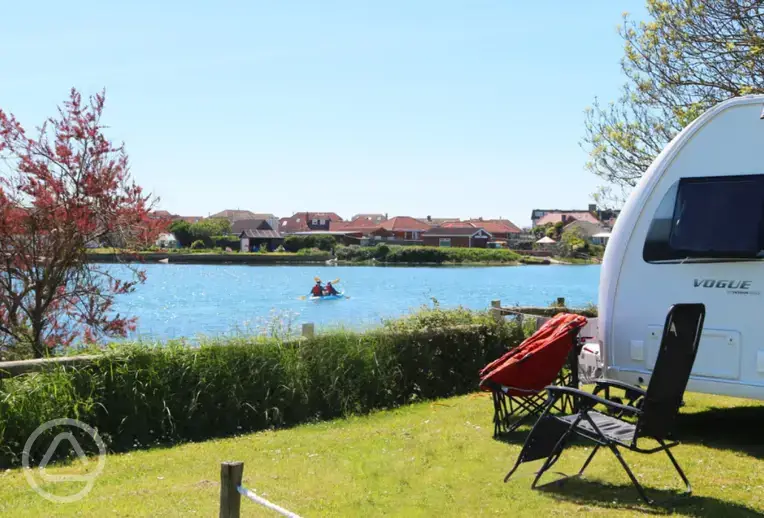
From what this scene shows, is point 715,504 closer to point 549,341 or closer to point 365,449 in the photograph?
point 549,341

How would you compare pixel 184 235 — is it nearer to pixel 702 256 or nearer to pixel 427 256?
pixel 427 256

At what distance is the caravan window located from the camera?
619 centimetres

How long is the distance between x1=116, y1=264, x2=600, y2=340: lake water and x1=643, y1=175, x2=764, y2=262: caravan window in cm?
439

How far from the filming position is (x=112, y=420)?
6969mm

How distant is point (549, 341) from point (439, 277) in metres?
64.9

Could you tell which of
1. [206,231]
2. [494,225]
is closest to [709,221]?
[206,231]

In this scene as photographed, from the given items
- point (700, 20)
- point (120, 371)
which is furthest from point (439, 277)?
point (120, 371)

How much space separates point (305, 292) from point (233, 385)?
158ft

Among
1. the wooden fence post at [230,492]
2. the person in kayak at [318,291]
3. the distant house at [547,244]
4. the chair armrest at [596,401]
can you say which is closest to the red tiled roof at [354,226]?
the distant house at [547,244]

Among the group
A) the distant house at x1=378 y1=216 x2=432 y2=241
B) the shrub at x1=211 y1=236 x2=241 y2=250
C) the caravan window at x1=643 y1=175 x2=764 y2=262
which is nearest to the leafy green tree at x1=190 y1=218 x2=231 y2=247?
the shrub at x1=211 y1=236 x2=241 y2=250

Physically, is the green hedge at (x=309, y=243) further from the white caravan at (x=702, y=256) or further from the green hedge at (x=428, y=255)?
the white caravan at (x=702, y=256)

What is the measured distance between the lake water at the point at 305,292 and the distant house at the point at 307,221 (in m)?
46.0

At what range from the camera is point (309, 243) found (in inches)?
4107

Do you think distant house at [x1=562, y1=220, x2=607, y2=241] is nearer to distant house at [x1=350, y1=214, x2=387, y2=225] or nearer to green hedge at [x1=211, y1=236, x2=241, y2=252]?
distant house at [x1=350, y1=214, x2=387, y2=225]
